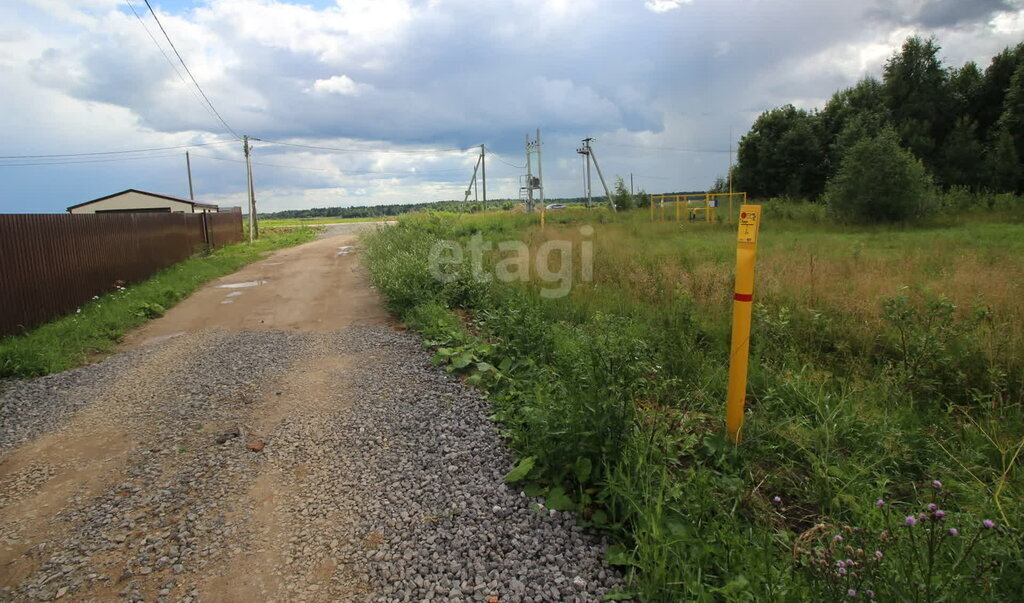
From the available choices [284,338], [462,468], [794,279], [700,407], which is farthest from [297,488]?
[794,279]

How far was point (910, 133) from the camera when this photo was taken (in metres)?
30.2

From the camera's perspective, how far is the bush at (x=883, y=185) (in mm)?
19609

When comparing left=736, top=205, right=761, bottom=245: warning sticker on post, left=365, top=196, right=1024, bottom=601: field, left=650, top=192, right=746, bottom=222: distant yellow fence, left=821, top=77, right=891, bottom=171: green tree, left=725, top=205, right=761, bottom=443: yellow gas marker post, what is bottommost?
left=365, top=196, right=1024, bottom=601: field

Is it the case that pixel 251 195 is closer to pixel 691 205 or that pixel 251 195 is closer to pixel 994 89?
pixel 691 205

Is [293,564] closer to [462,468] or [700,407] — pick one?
[462,468]

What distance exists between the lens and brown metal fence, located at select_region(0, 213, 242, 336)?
775 centimetres

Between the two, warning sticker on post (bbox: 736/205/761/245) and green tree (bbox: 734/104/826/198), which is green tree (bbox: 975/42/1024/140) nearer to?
green tree (bbox: 734/104/826/198)

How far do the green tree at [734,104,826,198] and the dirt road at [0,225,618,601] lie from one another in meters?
37.5

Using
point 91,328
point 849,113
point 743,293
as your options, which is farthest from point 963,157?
point 91,328

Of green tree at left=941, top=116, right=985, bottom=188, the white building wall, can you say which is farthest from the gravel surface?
the white building wall

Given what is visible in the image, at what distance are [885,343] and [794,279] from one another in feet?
7.21

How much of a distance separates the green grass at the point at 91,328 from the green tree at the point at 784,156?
35.9 meters

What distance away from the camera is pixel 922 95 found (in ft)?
102

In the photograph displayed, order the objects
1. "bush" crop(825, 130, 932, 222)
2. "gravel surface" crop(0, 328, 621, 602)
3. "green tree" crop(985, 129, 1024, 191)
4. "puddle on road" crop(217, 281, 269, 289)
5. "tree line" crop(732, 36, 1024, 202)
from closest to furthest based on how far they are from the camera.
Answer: "gravel surface" crop(0, 328, 621, 602)
"puddle on road" crop(217, 281, 269, 289)
"bush" crop(825, 130, 932, 222)
"tree line" crop(732, 36, 1024, 202)
"green tree" crop(985, 129, 1024, 191)
